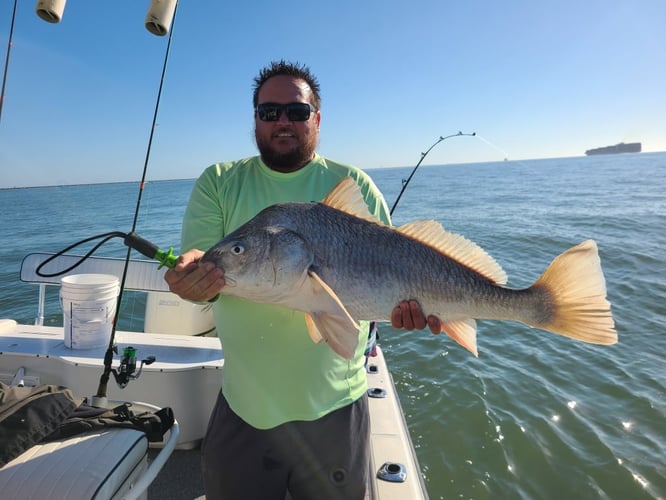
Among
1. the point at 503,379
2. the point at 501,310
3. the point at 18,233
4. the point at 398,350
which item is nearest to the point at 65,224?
the point at 18,233

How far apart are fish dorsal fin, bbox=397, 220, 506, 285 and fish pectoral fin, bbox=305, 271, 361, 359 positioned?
2.02ft

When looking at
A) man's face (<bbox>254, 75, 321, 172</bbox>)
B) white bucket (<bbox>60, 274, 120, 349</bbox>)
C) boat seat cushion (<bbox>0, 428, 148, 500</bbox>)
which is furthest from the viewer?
white bucket (<bbox>60, 274, 120, 349</bbox>)

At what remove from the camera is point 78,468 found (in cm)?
190

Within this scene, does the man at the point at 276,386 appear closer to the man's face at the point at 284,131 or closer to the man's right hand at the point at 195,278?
the man's face at the point at 284,131

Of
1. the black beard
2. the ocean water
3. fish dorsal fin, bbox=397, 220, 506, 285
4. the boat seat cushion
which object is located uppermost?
the black beard

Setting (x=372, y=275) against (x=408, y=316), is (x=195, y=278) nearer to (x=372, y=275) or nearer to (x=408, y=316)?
(x=372, y=275)

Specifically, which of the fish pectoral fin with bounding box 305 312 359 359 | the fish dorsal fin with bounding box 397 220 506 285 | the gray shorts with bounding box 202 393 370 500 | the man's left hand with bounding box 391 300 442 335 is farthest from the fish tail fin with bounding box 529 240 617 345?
the gray shorts with bounding box 202 393 370 500

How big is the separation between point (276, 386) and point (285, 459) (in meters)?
0.43

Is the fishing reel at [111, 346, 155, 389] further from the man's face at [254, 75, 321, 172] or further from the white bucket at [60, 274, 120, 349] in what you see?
the man's face at [254, 75, 321, 172]

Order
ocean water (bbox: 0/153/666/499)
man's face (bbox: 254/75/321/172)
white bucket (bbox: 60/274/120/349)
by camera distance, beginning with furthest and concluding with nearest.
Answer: ocean water (bbox: 0/153/666/499)
white bucket (bbox: 60/274/120/349)
man's face (bbox: 254/75/321/172)

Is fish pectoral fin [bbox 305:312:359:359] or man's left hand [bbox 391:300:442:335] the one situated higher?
man's left hand [bbox 391:300:442:335]

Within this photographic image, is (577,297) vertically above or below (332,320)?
above

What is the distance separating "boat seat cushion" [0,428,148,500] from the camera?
180 centimetres

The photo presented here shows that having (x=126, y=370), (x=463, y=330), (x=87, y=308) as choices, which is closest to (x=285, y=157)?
(x=463, y=330)
